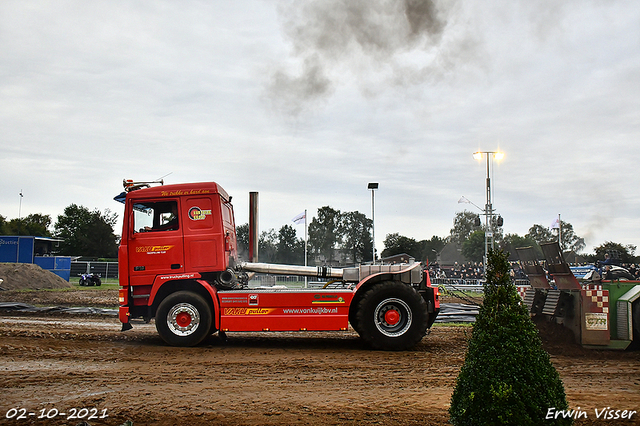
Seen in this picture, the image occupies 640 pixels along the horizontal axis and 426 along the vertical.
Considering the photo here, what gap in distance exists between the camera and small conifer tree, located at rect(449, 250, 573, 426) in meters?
3.46

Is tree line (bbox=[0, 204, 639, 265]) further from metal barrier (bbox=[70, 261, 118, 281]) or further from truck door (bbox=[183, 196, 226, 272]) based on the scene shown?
metal barrier (bbox=[70, 261, 118, 281])

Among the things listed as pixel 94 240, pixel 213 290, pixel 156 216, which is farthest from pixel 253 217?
pixel 94 240

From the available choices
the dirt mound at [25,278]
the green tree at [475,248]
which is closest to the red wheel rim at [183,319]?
the dirt mound at [25,278]

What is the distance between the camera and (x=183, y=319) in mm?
9773

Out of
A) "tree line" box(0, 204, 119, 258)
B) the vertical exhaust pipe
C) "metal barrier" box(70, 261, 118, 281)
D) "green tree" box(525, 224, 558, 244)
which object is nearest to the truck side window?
the vertical exhaust pipe

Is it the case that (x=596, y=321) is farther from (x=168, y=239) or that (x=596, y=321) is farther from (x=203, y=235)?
(x=168, y=239)

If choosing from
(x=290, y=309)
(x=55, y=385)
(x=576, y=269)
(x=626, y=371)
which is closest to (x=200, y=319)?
(x=290, y=309)

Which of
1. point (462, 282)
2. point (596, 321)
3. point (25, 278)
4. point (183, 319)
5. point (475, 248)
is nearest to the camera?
point (596, 321)

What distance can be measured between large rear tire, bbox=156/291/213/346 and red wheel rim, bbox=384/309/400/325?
3.40 meters

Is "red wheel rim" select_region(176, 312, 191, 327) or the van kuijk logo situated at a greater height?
the van kuijk logo

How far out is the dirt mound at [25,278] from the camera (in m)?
28.8

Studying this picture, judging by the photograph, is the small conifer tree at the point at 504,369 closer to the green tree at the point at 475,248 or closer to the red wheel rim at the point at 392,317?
the red wheel rim at the point at 392,317

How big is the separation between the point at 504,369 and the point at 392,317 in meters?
6.18

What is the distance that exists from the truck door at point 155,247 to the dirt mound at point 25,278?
2295cm
